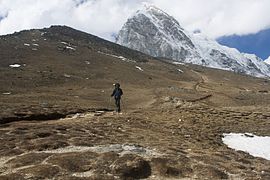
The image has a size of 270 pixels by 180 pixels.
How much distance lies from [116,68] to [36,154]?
12128cm

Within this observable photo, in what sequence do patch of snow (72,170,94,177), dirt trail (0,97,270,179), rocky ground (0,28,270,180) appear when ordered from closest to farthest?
patch of snow (72,170,94,177) → dirt trail (0,97,270,179) → rocky ground (0,28,270,180)

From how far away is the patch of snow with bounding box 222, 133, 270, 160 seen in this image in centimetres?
3155

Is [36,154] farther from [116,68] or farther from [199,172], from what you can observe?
[116,68]

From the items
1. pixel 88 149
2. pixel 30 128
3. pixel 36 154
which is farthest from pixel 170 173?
pixel 30 128

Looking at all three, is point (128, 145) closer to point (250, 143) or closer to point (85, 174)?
point (85, 174)

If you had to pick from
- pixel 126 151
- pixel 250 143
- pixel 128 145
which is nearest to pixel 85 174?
pixel 126 151

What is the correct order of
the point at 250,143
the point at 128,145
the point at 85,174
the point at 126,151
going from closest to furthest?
the point at 85,174 < the point at 126,151 < the point at 128,145 < the point at 250,143

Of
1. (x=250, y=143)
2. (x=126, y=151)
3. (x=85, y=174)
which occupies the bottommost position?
(x=85, y=174)

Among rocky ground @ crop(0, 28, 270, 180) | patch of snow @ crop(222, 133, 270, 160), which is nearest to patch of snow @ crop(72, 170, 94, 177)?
rocky ground @ crop(0, 28, 270, 180)

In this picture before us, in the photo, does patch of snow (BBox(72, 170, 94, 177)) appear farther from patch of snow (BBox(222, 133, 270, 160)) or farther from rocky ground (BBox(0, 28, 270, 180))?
patch of snow (BBox(222, 133, 270, 160))

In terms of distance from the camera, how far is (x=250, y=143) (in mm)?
33531

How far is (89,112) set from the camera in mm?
46062

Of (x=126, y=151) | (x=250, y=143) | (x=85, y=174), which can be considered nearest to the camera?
(x=85, y=174)

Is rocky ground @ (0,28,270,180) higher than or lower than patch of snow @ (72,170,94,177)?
higher
